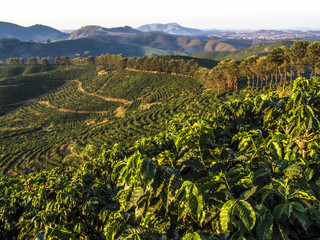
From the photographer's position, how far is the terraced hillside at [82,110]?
158 ft

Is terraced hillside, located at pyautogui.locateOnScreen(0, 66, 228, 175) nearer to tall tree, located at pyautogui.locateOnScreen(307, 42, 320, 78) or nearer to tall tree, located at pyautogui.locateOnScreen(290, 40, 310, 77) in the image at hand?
tall tree, located at pyautogui.locateOnScreen(290, 40, 310, 77)

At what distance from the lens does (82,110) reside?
81.1 meters

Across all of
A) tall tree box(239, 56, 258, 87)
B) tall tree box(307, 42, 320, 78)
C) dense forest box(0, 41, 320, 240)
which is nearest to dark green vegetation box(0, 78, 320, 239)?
dense forest box(0, 41, 320, 240)

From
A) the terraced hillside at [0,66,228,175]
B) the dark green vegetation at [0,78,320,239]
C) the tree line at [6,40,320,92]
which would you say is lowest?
the terraced hillside at [0,66,228,175]

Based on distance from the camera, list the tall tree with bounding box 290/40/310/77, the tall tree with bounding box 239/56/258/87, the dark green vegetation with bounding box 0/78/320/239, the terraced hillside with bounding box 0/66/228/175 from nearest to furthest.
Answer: the dark green vegetation with bounding box 0/78/320/239 < the terraced hillside with bounding box 0/66/228/175 < the tall tree with bounding box 290/40/310/77 < the tall tree with bounding box 239/56/258/87

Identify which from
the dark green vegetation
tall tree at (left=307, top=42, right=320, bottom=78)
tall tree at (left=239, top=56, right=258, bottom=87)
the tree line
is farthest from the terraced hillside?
the dark green vegetation

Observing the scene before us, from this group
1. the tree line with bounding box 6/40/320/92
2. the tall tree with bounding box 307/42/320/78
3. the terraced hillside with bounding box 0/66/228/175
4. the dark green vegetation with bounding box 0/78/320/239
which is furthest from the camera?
the terraced hillside with bounding box 0/66/228/175

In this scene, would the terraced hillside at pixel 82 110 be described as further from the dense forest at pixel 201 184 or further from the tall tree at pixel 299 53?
the dense forest at pixel 201 184

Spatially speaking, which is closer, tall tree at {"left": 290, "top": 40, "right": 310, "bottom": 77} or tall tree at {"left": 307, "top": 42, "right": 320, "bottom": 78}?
tall tree at {"left": 307, "top": 42, "right": 320, "bottom": 78}

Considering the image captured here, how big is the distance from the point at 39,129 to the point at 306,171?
75883 mm

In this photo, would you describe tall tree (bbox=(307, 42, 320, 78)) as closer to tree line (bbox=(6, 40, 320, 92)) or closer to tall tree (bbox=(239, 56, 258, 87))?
tree line (bbox=(6, 40, 320, 92))

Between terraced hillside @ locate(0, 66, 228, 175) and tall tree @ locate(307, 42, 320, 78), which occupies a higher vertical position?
tall tree @ locate(307, 42, 320, 78)

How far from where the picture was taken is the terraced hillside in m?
48.2

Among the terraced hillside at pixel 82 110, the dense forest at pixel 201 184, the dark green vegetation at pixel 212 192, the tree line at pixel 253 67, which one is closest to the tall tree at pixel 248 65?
the tree line at pixel 253 67
